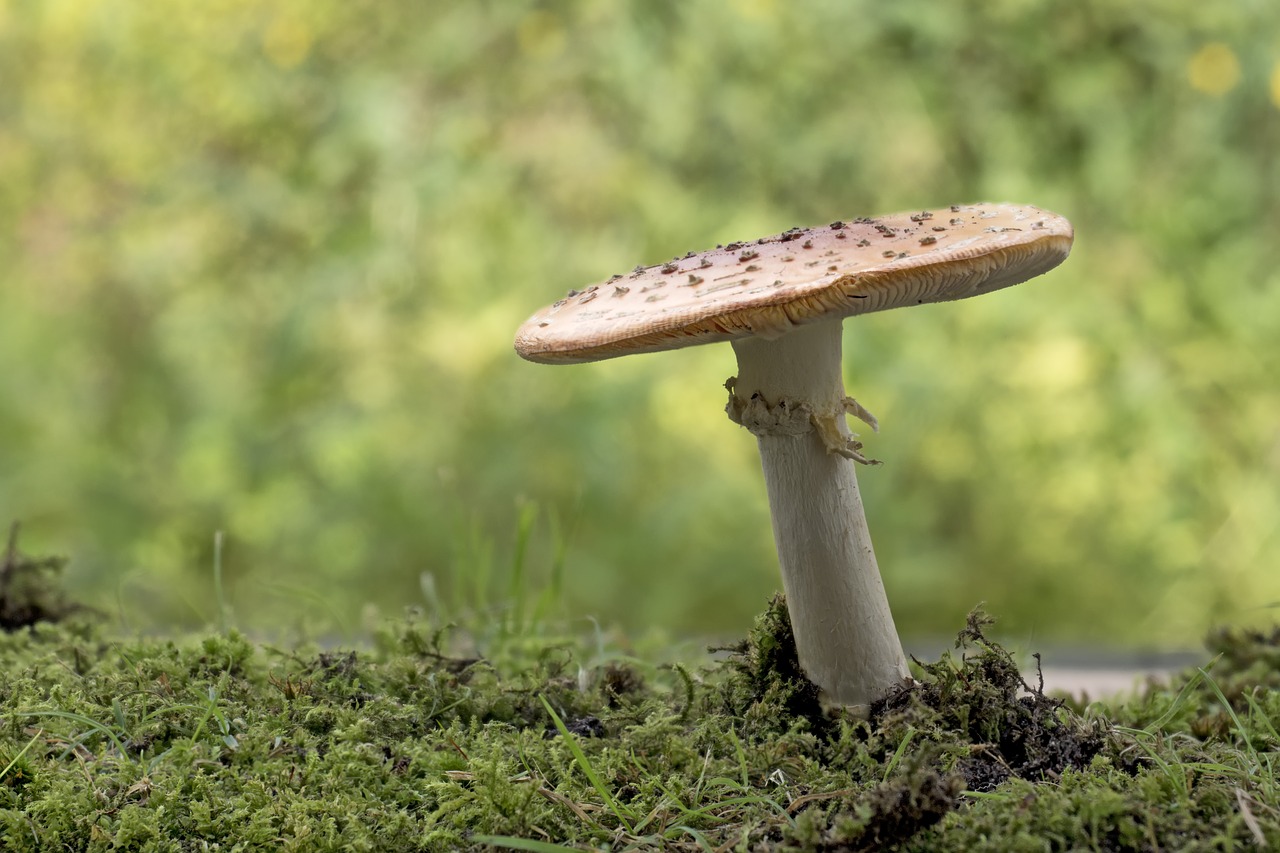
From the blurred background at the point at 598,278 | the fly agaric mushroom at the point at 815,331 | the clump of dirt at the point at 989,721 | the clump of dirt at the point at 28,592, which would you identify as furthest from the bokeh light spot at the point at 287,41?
the clump of dirt at the point at 989,721

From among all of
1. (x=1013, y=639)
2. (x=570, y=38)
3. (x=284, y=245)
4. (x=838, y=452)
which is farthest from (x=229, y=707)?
(x=570, y=38)

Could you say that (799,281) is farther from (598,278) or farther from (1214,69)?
(1214,69)

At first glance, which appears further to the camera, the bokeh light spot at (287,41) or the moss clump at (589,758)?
the bokeh light spot at (287,41)

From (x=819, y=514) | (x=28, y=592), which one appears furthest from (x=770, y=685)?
(x=28, y=592)

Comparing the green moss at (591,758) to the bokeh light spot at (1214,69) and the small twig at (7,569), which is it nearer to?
the small twig at (7,569)

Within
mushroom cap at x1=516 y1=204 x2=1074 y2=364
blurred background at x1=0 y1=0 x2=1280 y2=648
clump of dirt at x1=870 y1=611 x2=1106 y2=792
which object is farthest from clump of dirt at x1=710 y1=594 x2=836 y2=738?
blurred background at x1=0 y1=0 x2=1280 y2=648

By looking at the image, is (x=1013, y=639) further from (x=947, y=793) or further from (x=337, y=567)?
(x=337, y=567)
